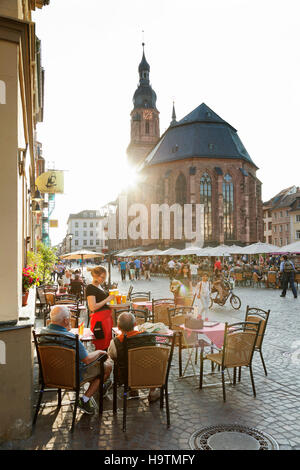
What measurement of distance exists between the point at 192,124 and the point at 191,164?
30.4ft

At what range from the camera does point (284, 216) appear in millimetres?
69625

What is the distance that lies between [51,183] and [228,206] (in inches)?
1656

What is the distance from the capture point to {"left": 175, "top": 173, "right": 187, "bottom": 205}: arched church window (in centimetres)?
5227

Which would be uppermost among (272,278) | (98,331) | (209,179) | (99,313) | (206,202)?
(209,179)

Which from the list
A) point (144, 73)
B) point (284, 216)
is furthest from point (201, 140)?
point (144, 73)

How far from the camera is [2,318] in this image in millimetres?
4332

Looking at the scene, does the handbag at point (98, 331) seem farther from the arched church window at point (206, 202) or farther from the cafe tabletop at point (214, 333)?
the arched church window at point (206, 202)

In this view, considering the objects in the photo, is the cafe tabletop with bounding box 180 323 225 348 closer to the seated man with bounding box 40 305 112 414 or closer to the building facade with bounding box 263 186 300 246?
the seated man with bounding box 40 305 112 414

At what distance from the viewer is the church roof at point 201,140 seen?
53.7 metres

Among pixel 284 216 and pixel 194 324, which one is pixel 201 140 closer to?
pixel 284 216

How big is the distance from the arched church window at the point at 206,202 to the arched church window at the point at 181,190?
237 centimetres

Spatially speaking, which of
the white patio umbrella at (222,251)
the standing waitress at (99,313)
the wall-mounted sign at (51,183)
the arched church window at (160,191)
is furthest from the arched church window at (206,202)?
the standing waitress at (99,313)

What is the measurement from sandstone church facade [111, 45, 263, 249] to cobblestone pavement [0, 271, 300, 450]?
44444 millimetres
